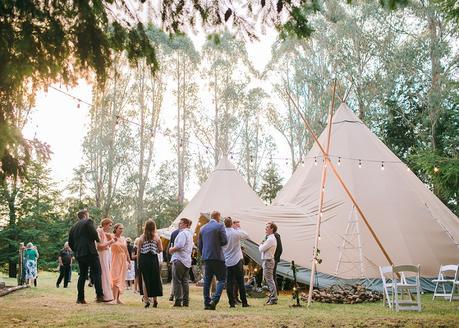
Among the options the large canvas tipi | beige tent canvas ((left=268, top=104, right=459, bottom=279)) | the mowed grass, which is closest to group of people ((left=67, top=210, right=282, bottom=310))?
the mowed grass

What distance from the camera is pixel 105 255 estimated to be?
8914 millimetres

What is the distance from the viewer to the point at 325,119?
84.9 feet

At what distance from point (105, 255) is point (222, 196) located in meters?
8.58

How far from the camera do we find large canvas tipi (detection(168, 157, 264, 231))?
659 inches

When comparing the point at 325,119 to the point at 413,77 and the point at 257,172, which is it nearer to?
the point at 413,77

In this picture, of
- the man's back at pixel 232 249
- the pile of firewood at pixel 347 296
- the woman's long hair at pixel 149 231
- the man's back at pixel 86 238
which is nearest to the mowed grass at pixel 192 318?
the man's back at pixel 86 238

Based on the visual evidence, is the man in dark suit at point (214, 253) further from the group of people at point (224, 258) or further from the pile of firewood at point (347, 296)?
the pile of firewood at point (347, 296)

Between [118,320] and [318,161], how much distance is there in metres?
8.57

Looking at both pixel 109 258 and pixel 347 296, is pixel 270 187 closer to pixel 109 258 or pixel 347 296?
pixel 347 296

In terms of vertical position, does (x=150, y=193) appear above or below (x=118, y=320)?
above

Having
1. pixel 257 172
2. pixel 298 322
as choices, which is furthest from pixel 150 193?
pixel 298 322

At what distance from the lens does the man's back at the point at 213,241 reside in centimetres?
784

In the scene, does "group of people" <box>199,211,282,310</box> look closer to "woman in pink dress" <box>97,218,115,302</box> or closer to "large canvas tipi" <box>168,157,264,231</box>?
"woman in pink dress" <box>97,218,115,302</box>

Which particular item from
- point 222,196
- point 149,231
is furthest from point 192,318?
point 222,196
